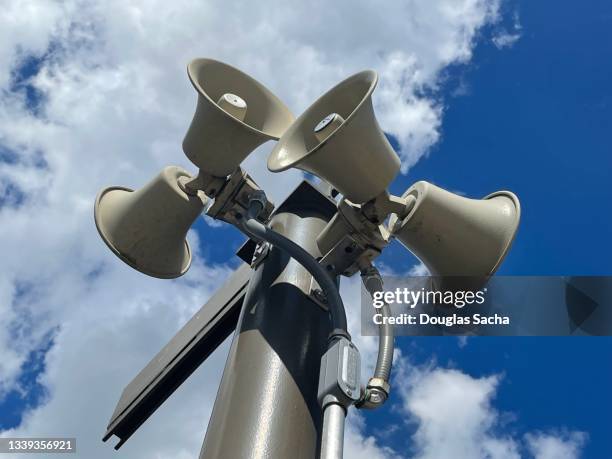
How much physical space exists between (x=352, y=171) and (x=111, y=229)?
1306 mm

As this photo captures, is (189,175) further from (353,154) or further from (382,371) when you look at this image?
(382,371)

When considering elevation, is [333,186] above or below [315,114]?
below

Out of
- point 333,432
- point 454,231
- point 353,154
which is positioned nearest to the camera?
point 333,432

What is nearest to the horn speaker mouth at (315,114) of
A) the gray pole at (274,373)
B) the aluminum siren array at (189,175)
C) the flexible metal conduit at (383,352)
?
the aluminum siren array at (189,175)

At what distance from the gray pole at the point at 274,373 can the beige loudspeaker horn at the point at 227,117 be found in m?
0.47

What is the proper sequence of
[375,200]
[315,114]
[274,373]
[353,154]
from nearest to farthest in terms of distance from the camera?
1. [274,373]
2. [353,154]
3. [375,200]
4. [315,114]

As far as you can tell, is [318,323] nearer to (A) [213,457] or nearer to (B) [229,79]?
(A) [213,457]

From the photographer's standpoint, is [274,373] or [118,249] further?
[118,249]

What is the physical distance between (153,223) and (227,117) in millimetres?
670

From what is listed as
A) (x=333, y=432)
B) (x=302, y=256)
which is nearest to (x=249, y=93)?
(x=302, y=256)

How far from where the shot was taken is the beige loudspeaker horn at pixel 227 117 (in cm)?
318

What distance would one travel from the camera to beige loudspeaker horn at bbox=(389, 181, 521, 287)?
3012 mm

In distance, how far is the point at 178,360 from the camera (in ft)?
14.8

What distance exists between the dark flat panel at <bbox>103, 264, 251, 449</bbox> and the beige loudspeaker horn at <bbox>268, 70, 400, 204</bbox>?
151 centimetres
